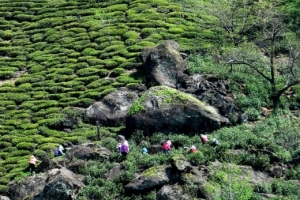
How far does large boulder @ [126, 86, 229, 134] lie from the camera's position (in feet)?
112

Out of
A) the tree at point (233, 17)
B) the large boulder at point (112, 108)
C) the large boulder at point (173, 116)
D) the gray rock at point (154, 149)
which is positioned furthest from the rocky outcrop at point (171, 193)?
the tree at point (233, 17)

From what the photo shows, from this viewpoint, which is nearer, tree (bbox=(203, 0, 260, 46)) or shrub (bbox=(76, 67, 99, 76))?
A: shrub (bbox=(76, 67, 99, 76))

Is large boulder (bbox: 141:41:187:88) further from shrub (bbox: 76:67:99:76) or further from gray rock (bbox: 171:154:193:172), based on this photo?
gray rock (bbox: 171:154:193:172)

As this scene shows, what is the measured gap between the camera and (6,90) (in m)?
45.0

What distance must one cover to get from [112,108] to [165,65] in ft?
15.3

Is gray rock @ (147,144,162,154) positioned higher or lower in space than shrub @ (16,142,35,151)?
higher

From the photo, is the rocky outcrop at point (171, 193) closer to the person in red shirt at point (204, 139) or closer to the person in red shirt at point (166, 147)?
the person in red shirt at point (166, 147)

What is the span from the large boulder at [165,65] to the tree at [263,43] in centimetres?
336

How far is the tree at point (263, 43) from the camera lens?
38.8 m

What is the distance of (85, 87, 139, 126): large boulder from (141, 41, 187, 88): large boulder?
199cm

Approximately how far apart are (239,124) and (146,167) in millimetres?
8111

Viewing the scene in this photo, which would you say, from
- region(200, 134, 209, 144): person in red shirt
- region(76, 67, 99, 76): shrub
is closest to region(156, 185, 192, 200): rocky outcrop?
region(200, 134, 209, 144): person in red shirt

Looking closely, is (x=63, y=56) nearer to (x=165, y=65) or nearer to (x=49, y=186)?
(x=165, y=65)

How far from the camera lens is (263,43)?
4494 centimetres
